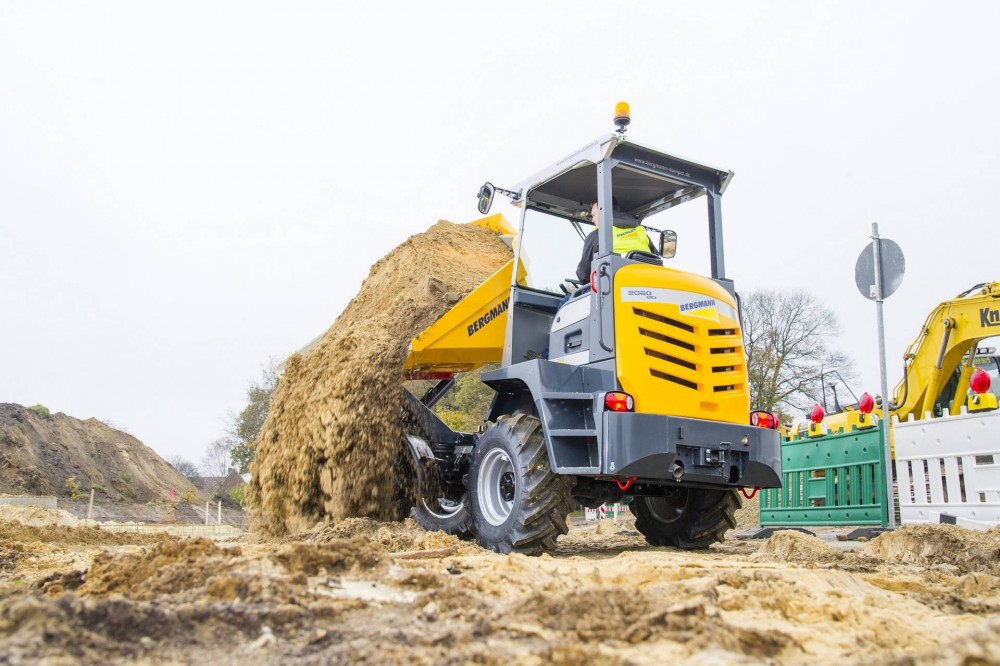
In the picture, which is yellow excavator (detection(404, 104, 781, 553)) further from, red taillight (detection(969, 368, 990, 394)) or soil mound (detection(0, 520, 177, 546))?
soil mound (detection(0, 520, 177, 546))

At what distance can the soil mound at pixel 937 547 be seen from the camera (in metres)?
5.53

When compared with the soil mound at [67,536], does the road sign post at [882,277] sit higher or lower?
higher

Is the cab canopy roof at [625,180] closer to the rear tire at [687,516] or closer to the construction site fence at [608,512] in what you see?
the rear tire at [687,516]

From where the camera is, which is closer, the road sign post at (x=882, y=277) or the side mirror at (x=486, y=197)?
the side mirror at (x=486, y=197)

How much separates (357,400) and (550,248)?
218 centimetres

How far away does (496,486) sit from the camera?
6.39 metres

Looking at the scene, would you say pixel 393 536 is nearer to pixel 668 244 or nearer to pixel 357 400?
pixel 357 400

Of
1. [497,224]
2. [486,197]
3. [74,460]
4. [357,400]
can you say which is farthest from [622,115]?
[74,460]

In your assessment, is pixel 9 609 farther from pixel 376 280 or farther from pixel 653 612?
pixel 376 280

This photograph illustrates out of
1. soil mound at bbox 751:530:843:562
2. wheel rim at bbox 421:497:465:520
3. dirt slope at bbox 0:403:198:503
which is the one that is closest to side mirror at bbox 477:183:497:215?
wheel rim at bbox 421:497:465:520

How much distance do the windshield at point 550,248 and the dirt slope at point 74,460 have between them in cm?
2528

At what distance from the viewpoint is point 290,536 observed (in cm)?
723

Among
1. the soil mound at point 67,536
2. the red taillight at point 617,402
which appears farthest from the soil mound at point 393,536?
the soil mound at point 67,536

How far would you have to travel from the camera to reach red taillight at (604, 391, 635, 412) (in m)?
5.50
